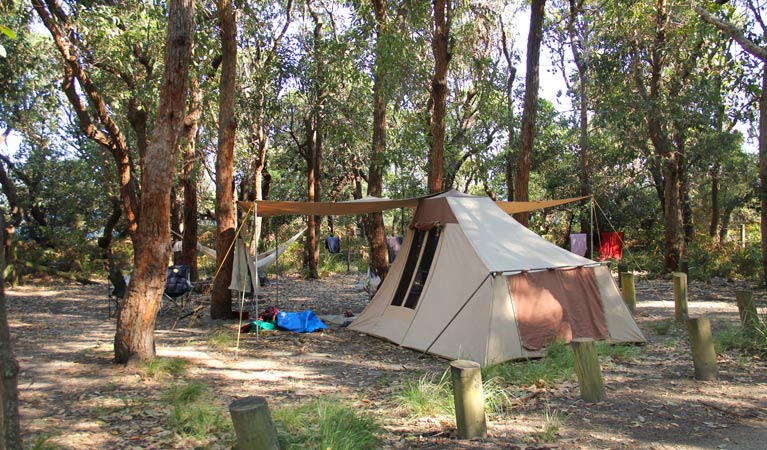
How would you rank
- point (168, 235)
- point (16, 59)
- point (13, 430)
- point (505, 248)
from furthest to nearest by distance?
point (16, 59), point (505, 248), point (168, 235), point (13, 430)

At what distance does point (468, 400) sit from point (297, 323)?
13.6ft

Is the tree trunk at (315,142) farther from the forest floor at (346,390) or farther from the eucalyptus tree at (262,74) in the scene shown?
the forest floor at (346,390)

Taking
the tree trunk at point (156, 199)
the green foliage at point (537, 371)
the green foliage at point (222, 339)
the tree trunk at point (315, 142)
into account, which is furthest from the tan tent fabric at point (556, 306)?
the tree trunk at point (315, 142)

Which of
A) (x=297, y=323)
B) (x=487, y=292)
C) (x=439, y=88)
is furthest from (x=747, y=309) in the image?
(x=297, y=323)

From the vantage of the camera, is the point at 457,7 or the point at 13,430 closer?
the point at 13,430

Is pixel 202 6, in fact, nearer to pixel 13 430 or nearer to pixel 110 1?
pixel 110 1

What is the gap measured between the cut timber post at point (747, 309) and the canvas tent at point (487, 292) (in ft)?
3.18

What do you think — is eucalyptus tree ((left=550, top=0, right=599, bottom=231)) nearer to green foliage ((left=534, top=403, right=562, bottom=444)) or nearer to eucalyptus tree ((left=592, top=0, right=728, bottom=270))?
eucalyptus tree ((left=592, top=0, right=728, bottom=270))

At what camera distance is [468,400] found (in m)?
3.33

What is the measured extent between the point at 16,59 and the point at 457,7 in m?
7.02

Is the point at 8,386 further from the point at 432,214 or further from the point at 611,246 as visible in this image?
the point at 611,246

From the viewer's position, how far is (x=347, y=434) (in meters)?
3.25

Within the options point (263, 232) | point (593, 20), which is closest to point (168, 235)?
point (593, 20)

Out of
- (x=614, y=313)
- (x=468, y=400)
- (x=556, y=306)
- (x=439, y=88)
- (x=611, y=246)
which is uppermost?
(x=439, y=88)
